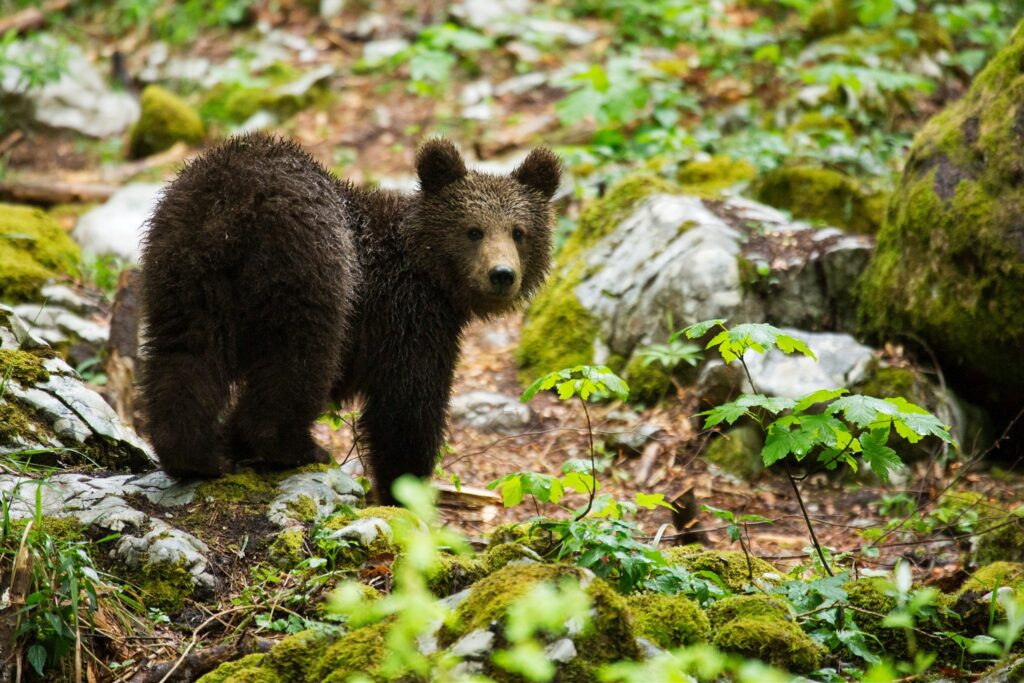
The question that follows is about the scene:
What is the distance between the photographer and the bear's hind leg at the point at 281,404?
15.3ft

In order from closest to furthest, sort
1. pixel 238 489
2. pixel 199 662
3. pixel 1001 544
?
pixel 199 662
pixel 238 489
pixel 1001 544

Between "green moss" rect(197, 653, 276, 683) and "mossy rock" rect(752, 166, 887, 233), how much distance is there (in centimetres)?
701

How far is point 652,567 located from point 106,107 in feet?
40.3

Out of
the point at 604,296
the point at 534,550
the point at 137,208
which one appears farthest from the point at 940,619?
the point at 137,208

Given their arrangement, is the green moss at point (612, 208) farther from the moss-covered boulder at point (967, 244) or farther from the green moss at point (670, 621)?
the green moss at point (670, 621)

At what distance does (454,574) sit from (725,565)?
135 centimetres

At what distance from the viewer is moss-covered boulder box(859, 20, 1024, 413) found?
6.43m

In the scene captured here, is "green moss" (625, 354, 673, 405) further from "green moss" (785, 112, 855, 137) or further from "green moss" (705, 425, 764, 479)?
"green moss" (785, 112, 855, 137)

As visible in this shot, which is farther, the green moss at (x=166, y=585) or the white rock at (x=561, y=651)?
the green moss at (x=166, y=585)

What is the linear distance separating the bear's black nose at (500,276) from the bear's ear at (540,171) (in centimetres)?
91

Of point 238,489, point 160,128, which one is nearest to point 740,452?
point 238,489

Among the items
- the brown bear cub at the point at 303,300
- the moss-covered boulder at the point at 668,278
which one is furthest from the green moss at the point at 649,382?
the brown bear cub at the point at 303,300

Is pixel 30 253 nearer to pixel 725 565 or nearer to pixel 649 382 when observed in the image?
pixel 649 382

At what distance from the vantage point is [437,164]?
597 cm
